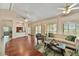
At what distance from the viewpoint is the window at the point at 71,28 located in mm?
2217

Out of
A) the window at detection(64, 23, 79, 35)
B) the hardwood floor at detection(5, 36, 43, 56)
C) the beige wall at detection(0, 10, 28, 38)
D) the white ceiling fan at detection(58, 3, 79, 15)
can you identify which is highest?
the white ceiling fan at detection(58, 3, 79, 15)

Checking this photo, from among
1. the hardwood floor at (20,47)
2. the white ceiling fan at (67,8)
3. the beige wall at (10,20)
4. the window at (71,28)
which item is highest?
the white ceiling fan at (67,8)

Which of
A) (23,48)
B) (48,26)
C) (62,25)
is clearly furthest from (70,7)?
(23,48)

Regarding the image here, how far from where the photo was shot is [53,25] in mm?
2268

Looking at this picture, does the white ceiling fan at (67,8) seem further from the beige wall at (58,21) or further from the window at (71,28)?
the window at (71,28)

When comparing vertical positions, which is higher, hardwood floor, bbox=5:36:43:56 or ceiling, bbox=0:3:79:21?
ceiling, bbox=0:3:79:21

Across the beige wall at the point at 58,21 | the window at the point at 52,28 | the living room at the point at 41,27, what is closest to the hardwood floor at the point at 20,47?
the living room at the point at 41,27

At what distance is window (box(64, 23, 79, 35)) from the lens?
2.22 m

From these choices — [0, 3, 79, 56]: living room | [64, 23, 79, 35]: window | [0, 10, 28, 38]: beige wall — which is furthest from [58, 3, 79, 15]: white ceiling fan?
[0, 10, 28, 38]: beige wall

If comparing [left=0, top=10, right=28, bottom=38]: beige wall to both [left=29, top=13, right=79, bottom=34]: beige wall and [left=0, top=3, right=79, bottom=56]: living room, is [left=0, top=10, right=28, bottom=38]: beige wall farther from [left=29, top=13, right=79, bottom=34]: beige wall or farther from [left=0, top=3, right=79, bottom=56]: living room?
[left=29, top=13, right=79, bottom=34]: beige wall

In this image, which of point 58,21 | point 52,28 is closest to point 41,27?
point 52,28

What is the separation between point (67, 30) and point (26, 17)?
0.75 m

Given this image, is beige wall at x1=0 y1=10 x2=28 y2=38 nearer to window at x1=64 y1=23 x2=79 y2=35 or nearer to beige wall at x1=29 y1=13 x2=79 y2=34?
beige wall at x1=29 y1=13 x2=79 y2=34

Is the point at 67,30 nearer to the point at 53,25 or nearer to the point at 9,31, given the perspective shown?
the point at 53,25
